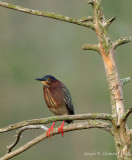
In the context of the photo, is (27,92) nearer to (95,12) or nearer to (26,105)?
(26,105)

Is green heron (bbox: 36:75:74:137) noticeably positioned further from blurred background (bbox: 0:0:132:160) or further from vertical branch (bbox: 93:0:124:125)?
blurred background (bbox: 0:0:132:160)

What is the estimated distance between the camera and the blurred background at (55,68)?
1802cm

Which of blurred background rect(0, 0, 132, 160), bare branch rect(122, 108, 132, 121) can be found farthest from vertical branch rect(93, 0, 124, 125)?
blurred background rect(0, 0, 132, 160)

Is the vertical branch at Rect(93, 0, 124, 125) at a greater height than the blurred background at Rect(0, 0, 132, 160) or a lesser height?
lesser

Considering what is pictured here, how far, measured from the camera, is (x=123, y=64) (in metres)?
17.8

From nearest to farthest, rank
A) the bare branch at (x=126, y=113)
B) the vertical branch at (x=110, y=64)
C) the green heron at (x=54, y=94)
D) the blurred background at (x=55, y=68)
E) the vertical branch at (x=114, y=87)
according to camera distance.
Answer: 1. the bare branch at (x=126, y=113)
2. the vertical branch at (x=114, y=87)
3. the vertical branch at (x=110, y=64)
4. the green heron at (x=54, y=94)
5. the blurred background at (x=55, y=68)

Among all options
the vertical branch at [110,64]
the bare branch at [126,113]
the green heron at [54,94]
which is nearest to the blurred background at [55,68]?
the green heron at [54,94]

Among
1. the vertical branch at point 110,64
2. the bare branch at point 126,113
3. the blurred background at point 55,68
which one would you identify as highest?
the blurred background at point 55,68

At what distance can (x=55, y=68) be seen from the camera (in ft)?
67.5

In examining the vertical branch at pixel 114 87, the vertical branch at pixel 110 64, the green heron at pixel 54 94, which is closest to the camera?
the vertical branch at pixel 114 87

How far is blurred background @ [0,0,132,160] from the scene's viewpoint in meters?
18.0

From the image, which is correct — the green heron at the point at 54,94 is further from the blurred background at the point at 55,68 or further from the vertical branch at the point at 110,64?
the blurred background at the point at 55,68

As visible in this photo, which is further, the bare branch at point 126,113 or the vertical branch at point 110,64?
the vertical branch at point 110,64

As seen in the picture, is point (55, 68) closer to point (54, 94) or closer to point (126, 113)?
point (54, 94)
